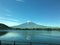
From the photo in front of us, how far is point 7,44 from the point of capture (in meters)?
5.29

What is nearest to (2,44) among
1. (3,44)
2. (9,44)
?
(3,44)

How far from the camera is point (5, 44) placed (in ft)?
17.3

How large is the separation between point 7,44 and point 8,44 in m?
0.07

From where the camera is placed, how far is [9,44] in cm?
525

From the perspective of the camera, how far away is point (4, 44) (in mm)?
5344

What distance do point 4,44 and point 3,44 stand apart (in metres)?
0.06

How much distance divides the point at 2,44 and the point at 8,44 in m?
0.38

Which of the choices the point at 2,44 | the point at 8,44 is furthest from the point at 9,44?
the point at 2,44

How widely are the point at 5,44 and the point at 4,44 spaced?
94 millimetres

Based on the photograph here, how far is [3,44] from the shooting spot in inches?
211

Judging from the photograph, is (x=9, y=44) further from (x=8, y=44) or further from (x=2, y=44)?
(x=2, y=44)

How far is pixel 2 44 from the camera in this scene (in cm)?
539

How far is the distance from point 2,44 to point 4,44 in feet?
0.43

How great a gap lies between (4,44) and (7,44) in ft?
0.60
